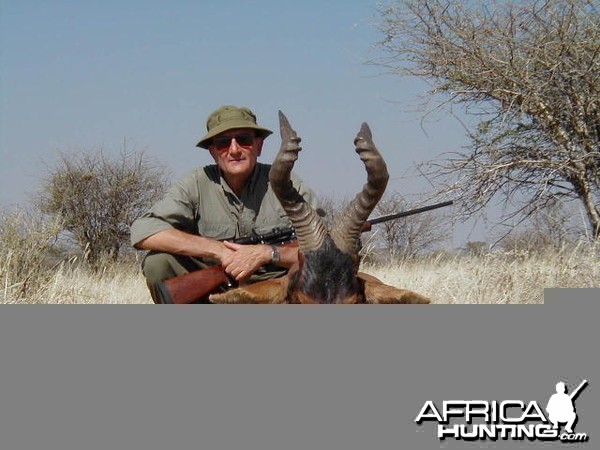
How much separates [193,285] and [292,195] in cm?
102

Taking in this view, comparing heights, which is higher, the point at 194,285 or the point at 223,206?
the point at 223,206

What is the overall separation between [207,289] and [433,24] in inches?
297

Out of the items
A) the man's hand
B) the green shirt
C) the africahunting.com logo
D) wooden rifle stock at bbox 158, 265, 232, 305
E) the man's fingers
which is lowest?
the africahunting.com logo

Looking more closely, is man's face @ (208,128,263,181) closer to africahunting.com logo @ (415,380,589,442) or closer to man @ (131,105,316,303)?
man @ (131,105,316,303)

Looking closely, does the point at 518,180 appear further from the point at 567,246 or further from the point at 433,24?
the point at 433,24

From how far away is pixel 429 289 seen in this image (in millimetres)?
8734

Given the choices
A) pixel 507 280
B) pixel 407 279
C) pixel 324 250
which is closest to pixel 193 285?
pixel 324 250

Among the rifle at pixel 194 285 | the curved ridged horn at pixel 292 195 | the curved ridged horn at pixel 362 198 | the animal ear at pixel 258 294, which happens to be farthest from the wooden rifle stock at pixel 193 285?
the curved ridged horn at pixel 362 198

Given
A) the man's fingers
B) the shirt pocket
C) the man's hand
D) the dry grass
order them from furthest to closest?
the dry grass
the shirt pocket
the man's fingers
the man's hand

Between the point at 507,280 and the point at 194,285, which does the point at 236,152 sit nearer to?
the point at 194,285

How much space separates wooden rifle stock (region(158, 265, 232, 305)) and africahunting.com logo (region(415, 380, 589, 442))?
2825mm

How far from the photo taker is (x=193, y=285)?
5.51 m

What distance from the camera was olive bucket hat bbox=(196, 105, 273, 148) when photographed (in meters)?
6.15

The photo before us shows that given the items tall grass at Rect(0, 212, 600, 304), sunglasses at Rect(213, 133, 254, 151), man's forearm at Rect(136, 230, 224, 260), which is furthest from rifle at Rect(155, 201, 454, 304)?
tall grass at Rect(0, 212, 600, 304)
